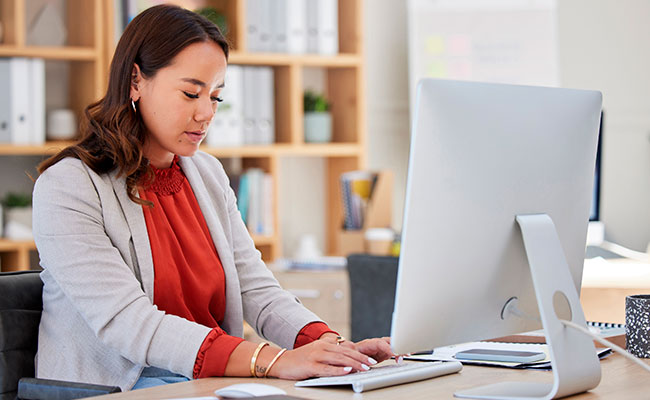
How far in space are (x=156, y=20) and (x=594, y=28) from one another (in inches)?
111

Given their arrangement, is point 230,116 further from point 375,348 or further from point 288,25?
point 375,348

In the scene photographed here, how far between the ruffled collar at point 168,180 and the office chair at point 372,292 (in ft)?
2.66

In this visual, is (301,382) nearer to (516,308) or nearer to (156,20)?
(516,308)

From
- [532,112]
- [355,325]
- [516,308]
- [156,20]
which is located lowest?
[355,325]

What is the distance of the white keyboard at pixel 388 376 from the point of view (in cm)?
133

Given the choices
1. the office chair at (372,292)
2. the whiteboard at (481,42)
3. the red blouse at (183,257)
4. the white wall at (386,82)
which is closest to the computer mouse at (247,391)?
the red blouse at (183,257)

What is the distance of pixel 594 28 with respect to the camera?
4082mm

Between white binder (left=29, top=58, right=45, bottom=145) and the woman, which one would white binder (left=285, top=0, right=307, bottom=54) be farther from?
the woman

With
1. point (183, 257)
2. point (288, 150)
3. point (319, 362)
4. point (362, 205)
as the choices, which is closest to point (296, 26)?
point (288, 150)

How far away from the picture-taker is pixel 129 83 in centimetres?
182

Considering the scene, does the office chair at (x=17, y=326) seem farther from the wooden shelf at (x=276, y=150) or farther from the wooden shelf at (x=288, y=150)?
the wooden shelf at (x=288, y=150)

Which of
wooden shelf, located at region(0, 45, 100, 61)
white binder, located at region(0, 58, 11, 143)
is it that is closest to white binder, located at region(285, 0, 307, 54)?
wooden shelf, located at region(0, 45, 100, 61)

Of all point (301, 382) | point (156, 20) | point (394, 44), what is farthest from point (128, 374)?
point (394, 44)

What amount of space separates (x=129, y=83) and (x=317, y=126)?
83.7 inches
